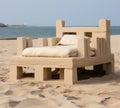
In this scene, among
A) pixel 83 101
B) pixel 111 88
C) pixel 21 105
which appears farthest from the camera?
pixel 111 88

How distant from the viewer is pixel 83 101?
4.52m

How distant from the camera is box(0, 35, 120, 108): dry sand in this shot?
420 centimetres

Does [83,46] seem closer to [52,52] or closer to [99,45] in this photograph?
[52,52]

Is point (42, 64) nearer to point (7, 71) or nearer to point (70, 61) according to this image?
point (70, 61)

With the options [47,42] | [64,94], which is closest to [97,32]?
[47,42]

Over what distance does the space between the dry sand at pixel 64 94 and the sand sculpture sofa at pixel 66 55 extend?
24 centimetres

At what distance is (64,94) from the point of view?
4.93m

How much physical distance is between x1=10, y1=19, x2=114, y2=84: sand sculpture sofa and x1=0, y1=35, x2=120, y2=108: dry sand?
24 cm

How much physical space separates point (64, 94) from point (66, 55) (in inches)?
37.8

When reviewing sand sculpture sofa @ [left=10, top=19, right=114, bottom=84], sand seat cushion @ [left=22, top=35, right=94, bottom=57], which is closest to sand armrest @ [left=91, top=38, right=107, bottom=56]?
sand sculpture sofa @ [left=10, top=19, right=114, bottom=84]

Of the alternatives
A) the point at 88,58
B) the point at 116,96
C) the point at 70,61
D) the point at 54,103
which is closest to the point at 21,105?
the point at 54,103

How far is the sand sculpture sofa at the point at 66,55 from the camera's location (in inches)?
226

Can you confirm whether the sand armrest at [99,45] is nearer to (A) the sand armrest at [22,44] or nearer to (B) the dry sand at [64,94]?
(B) the dry sand at [64,94]

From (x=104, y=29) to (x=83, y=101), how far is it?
102 inches
